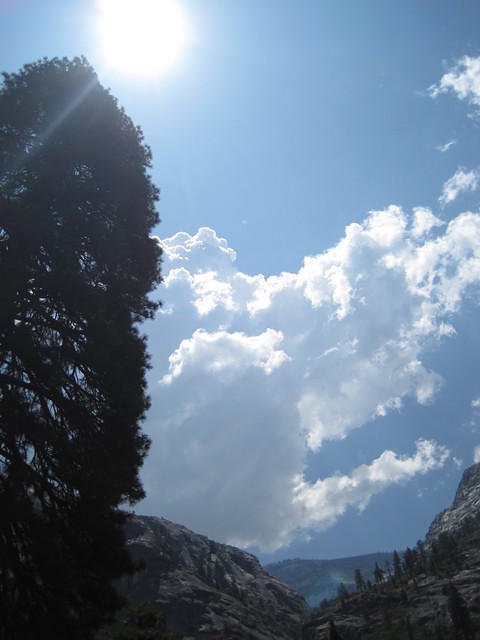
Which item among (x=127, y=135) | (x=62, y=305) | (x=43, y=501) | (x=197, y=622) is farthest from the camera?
(x=197, y=622)

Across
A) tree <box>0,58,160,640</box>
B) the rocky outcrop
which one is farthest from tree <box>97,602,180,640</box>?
the rocky outcrop

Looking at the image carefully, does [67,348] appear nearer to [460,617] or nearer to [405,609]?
[460,617]

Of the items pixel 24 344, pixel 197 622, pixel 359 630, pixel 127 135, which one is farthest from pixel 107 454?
pixel 197 622

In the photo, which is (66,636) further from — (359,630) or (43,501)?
(359,630)

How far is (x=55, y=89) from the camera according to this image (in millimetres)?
15734

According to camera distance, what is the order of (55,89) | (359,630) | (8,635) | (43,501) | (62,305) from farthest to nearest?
(359,630)
(55,89)
(62,305)
(43,501)
(8,635)

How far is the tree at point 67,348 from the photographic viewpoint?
10.1 metres

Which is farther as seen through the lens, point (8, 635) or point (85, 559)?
point (85, 559)

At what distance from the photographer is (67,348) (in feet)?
41.6

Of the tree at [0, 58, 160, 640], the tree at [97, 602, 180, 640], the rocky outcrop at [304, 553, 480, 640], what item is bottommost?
the rocky outcrop at [304, 553, 480, 640]

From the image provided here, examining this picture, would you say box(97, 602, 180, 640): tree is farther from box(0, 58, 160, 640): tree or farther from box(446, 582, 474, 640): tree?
box(446, 582, 474, 640): tree

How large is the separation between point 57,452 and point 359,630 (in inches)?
6505

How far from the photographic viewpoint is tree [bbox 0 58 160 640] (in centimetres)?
1007

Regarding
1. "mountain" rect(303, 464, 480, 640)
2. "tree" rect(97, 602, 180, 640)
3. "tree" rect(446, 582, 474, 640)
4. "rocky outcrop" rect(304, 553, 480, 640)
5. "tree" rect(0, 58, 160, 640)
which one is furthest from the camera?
"rocky outcrop" rect(304, 553, 480, 640)
